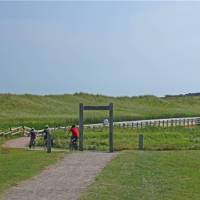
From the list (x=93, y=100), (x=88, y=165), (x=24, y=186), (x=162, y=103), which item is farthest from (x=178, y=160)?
(x=162, y=103)

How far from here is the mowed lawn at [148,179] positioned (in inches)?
568

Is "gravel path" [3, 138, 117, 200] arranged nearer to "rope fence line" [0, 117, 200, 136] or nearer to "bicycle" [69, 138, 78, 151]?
"bicycle" [69, 138, 78, 151]

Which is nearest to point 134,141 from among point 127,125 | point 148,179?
point 127,125

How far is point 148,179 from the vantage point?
57.2ft

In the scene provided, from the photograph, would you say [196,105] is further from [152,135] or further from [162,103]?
[152,135]

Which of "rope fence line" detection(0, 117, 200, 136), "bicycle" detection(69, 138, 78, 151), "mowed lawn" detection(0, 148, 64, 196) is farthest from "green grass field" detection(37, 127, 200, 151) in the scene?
"mowed lawn" detection(0, 148, 64, 196)

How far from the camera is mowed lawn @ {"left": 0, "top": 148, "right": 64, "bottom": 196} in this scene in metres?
16.8

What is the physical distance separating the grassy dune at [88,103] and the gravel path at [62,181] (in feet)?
160

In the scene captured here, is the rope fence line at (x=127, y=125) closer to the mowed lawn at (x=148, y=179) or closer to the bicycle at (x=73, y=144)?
the bicycle at (x=73, y=144)

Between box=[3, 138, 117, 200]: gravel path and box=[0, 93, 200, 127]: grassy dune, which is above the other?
box=[0, 93, 200, 127]: grassy dune

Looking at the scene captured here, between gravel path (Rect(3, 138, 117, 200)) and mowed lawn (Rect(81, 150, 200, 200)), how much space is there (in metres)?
0.36

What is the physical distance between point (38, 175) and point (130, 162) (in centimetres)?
488

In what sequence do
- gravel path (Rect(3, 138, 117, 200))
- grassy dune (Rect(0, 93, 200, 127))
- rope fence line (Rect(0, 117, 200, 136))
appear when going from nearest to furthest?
1. gravel path (Rect(3, 138, 117, 200))
2. rope fence line (Rect(0, 117, 200, 136))
3. grassy dune (Rect(0, 93, 200, 127))

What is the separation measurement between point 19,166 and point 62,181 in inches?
172
